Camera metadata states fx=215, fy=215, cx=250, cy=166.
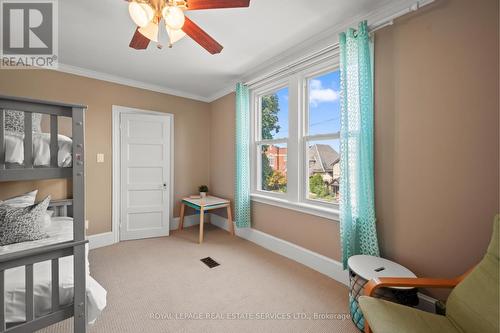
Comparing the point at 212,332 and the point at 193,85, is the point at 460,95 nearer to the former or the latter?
the point at 212,332

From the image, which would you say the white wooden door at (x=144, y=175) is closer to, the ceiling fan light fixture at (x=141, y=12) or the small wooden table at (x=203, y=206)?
the small wooden table at (x=203, y=206)

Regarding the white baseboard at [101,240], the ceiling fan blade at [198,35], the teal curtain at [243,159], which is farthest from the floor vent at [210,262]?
the ceiling fan blade at [198,35]

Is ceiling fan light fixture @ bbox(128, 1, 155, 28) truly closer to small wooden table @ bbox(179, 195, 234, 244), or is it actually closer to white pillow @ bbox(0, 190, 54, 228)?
white pillow @ bbox(0, 190, 54, 228)

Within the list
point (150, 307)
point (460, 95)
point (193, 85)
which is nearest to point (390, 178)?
point (460, 95)

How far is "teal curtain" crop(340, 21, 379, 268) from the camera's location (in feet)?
6.17

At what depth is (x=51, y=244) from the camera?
117 centimetres

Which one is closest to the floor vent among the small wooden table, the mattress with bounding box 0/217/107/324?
the small wooden table

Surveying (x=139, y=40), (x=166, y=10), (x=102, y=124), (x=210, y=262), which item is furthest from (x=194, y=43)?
(x=210, y=262)

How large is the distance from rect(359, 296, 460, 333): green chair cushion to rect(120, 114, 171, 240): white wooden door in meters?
3.17

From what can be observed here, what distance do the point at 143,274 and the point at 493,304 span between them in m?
2.74

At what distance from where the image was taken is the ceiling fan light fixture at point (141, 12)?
131 cm

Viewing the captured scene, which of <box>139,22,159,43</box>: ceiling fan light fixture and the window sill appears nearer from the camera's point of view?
<box>139,22,159,43</box>: ceiling fan light fixture

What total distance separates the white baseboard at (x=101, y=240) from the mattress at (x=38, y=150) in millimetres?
2412

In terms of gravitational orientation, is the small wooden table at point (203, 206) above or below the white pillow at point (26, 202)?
below
